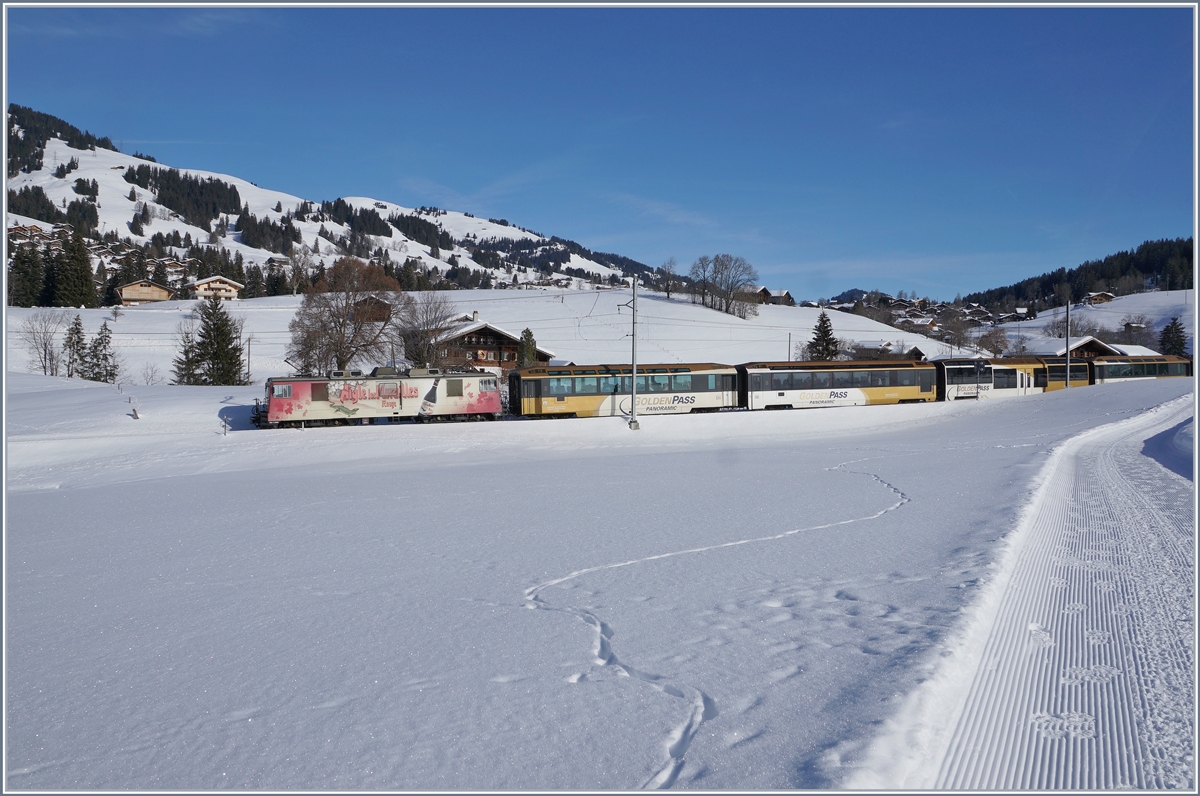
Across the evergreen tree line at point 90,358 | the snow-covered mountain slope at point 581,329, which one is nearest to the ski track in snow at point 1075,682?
the snow-covered mountain slope at point 581,329

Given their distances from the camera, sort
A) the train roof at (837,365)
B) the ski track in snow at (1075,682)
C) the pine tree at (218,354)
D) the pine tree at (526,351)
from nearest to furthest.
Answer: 1. the ski track in snow at (1075,682)
2. the train roof at (837,365)
3. the pine tree at (218,354)
4. the pine tree at (526,351)

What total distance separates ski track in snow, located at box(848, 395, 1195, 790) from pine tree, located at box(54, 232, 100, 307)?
97688 mm

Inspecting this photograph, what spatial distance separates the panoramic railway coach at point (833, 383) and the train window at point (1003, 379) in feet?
17.5

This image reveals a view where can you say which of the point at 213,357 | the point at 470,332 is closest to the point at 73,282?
the point at 213,357

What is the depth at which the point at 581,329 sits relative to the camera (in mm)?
77625

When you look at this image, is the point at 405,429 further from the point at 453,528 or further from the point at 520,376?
the point at 453,528

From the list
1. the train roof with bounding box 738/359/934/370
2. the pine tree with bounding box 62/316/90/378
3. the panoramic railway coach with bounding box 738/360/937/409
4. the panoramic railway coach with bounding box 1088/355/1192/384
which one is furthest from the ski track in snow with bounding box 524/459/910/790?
the pine tree with bounding box 62/316/90/378

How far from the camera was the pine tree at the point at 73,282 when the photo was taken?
76.8 meters

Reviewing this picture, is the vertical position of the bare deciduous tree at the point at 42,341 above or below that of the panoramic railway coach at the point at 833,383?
above

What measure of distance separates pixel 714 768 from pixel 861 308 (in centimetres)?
14498

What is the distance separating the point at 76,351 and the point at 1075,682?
7021 centimetres

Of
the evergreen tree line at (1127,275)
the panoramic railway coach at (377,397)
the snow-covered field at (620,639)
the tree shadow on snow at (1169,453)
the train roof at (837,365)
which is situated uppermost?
the evergreen tree line at (1127,275)

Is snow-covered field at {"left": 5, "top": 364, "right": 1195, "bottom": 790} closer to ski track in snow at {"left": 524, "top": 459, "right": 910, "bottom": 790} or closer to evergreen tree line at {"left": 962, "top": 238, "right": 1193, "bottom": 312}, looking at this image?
ski track in snow at {"left": 524, "top": 459, "right": 910, "bottom": 790}

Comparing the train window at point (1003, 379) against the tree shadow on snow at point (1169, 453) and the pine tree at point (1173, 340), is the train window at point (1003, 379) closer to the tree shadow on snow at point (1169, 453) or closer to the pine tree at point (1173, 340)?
the tree shadow on snow at point (1169, 453)
